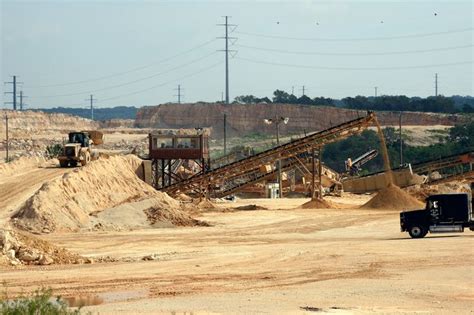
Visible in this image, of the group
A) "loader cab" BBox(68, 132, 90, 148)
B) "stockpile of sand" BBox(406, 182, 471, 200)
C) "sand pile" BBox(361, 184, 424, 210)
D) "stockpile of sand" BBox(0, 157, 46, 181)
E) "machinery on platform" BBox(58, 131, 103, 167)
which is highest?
"loader cab" BBox(68, 132, 90, 148)

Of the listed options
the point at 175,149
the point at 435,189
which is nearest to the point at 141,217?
the point at 175,149

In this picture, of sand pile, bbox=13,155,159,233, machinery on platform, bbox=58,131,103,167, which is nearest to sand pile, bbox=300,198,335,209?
sand pile, bbox=13,155,159,233

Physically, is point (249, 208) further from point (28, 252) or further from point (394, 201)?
point (28, 252)

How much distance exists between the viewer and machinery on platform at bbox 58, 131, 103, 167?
243 ft

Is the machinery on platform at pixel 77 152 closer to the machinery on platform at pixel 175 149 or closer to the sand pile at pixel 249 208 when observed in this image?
the machinery on platform at pixel 175 149

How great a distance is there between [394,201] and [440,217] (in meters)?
19.5

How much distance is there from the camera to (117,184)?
61250 millimetres

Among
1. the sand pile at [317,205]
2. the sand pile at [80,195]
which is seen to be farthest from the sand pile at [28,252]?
the sand pile at [317,205]

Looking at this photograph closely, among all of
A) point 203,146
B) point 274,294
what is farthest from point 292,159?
point 274,294

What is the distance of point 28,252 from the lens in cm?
3881

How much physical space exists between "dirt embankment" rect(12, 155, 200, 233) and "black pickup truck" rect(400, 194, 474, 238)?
1280 cm

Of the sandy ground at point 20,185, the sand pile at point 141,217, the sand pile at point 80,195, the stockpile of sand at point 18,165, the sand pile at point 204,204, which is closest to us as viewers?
the sand pile at point 80,195

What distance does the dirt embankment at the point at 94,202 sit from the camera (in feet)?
169

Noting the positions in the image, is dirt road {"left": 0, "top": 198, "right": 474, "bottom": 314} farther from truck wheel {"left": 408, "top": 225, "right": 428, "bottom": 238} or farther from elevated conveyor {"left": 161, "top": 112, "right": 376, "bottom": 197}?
elevated conveyor {"left": 161, "top": 112, "right": 376, "bottom": 197}
